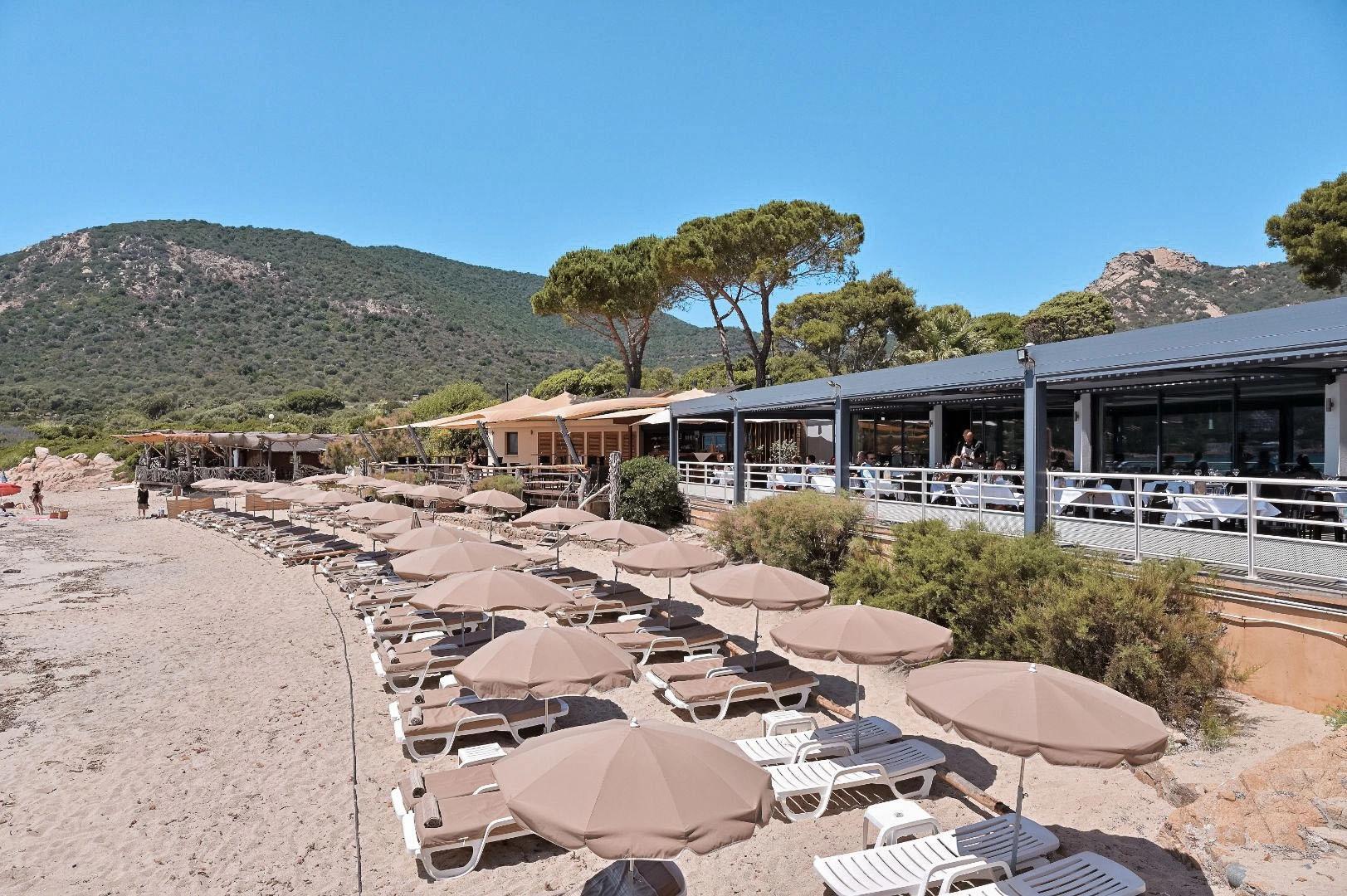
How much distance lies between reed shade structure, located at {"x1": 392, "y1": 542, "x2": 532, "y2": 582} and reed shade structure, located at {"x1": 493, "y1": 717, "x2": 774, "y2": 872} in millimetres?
6702

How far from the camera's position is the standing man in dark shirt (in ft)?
48.1

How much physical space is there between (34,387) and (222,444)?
37.8m

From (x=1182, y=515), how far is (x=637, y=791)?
854cm

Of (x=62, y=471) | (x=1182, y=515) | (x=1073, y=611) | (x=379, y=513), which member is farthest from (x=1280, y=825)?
(x=62, y=471)

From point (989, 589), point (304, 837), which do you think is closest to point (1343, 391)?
point (989, 589)

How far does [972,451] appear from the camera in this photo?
15.8 m

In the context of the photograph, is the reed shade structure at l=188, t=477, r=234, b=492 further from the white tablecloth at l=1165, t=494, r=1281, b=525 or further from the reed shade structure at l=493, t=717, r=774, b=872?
the white tablecloth at l=1165, t=494, r=1281, b=525

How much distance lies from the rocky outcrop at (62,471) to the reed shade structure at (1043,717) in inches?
2086

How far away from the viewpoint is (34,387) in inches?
2484

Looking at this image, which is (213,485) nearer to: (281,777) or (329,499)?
(329,499)

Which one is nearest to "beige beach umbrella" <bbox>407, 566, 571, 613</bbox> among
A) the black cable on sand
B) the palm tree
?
the black cable on sand

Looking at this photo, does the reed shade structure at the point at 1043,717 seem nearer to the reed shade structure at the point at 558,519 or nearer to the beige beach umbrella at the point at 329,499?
the reed shade structure at the point at 558,519

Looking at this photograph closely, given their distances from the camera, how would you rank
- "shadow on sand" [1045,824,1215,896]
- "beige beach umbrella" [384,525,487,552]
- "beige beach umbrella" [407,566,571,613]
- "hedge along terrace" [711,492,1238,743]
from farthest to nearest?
"beige beach umbrella" [384,525,487,552] < "beige beach umbrella" [407,566,571,613] < "hedge along terrace" [711,492,1238,743] < "shadow on sand" [1045,824,1215,896]

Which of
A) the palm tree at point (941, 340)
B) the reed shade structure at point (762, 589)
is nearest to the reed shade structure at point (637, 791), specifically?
the reed shade structure at point (762, 589)
